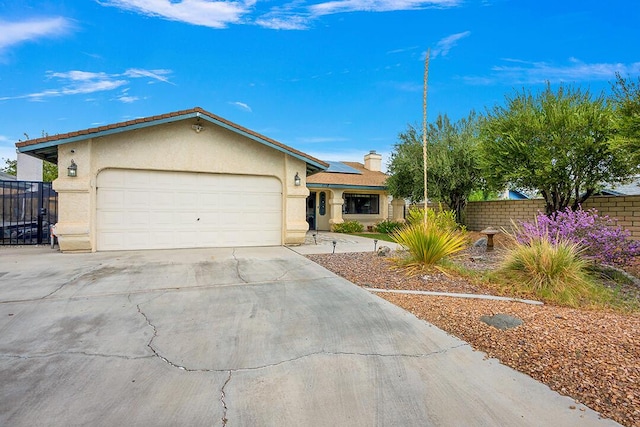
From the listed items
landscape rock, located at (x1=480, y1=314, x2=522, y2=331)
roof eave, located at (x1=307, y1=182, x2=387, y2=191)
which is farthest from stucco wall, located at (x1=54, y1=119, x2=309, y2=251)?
landscape rock, located at (x1=480, y1=314, x2=522, y2=331)

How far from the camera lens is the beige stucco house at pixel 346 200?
60.6ft

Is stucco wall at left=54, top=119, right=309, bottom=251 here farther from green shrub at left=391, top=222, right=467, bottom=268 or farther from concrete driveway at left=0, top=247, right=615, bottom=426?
green shrub at left=391, top=222, right=467, bottom=268

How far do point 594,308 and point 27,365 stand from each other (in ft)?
23.1

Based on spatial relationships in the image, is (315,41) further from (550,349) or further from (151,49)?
(550,349)

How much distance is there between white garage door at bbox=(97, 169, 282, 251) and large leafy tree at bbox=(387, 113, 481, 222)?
8.53 m

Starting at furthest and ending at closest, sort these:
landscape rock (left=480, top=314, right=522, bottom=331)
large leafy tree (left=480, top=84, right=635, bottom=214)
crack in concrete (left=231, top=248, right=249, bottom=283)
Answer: large leafy tree (left=480, top=84, right=635, bottom=214) → crack in concrete (left=231, top=248, right=249, bottom=283) → landscape rock (left=480, top=314, right=522, bottom=331)

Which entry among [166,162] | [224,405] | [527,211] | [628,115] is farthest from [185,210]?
[527,211]

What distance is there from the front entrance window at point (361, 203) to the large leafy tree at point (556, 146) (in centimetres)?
810

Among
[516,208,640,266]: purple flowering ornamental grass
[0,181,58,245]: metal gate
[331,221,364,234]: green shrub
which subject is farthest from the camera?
[331,221,364,234]: green shrub

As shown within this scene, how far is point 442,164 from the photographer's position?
52.3 feet

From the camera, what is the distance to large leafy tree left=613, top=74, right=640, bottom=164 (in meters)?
8.38

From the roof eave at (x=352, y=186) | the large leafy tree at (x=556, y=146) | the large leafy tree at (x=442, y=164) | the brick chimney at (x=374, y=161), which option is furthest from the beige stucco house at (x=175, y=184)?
the brick chimney at (x=374, y=161)

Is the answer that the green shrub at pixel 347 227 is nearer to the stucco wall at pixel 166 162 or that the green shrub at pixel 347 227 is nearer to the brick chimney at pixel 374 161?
the stucco wall at pixel 166 162

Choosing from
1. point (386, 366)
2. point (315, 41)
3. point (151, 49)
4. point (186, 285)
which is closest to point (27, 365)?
point (186, 285)
